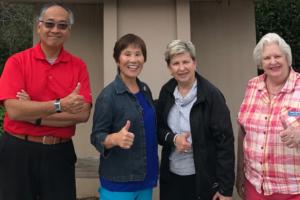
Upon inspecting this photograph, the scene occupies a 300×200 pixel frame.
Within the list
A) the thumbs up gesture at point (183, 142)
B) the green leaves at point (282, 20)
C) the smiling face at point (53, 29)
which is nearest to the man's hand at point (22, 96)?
the smiling face at point (53, 29)

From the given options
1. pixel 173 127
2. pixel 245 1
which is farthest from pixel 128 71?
pixel 245 1

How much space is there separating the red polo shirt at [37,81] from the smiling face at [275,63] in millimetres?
1433

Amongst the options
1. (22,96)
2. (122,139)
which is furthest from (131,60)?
(22,96)

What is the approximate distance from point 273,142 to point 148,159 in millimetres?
936

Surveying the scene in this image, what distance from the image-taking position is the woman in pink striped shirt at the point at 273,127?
2.84 m

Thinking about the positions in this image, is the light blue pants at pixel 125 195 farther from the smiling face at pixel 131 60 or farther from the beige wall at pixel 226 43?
the beige wall at pixel 226 43

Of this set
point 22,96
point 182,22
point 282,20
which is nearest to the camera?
point 22,96

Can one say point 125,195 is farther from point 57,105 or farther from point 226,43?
point 226,43

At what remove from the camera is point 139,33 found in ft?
15.7

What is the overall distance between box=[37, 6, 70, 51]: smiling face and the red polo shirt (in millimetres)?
100

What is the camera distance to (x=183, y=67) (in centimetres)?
312

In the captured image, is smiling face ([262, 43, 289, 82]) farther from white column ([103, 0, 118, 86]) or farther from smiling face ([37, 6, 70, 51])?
white column ([103, 0, 118, 86])

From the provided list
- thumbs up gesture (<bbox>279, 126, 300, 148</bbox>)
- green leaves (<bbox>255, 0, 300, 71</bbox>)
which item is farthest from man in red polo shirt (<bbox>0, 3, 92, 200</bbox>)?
green leaves (<bbox>255, 0, 300, 71</bbox>)

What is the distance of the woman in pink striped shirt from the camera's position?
2842 millimetres
